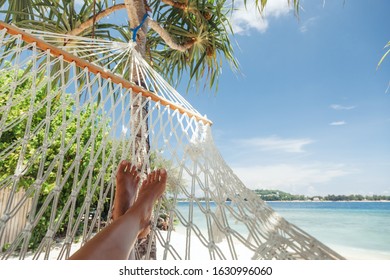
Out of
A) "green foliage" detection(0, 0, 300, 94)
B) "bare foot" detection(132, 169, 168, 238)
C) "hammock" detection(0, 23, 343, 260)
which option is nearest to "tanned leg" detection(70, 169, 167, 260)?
"bare foot" detection(132, 169, 168, 238)

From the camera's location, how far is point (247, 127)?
36.2 m

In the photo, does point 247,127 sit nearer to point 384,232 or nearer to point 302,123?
point 302,123

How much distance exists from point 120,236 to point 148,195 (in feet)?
1.16

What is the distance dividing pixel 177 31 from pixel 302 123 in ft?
102

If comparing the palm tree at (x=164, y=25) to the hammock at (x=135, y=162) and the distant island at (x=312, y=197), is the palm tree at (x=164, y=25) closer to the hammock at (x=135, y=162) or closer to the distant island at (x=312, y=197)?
the hammock at (x=135, y=162)

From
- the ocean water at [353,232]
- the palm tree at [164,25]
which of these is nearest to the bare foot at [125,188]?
the palm tree at [164,25]

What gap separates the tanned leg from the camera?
0.67 meters

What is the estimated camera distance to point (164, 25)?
3.01 m

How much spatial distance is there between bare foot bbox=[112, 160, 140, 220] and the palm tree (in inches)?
44.1

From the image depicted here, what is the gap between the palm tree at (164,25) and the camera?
7.84ft

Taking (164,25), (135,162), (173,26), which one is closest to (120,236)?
(135,162)

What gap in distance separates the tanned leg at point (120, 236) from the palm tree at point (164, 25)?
136 centimetres

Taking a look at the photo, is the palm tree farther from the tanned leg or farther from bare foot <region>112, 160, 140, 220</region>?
the tanned leg

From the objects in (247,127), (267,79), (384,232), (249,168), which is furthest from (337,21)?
(384,232)
